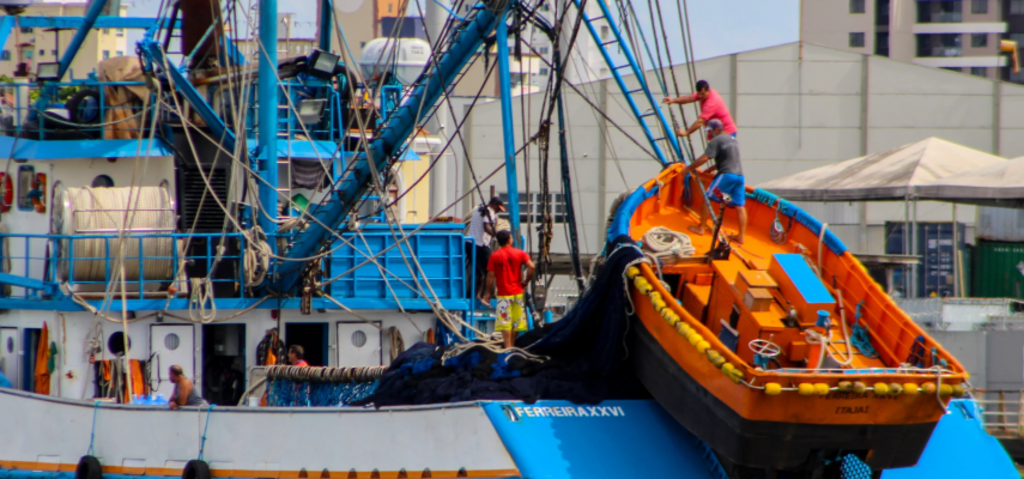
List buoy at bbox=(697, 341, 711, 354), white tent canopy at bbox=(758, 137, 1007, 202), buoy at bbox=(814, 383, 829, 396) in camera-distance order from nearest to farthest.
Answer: buoy at bbox=(814, 383, 829, 396) → buoy at bbox=(697, 341, 711, 354) → white tent canopy at bbox=(758, 137, 1007, 202)

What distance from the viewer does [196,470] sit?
32.3 feet

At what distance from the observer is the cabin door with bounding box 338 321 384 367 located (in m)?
12.3

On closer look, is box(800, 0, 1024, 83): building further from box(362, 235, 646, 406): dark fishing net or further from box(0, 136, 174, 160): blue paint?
box(362, 235, 646, 406): dark fishing net

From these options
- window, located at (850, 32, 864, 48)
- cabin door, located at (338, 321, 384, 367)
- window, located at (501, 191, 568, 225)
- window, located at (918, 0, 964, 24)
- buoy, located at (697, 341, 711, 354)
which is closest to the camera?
buoy, located at (697, 341, 711, 354)

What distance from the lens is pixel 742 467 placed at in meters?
8.25

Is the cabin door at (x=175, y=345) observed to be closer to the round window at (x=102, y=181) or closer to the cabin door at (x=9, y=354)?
the cabin door at (x=9, y=354)

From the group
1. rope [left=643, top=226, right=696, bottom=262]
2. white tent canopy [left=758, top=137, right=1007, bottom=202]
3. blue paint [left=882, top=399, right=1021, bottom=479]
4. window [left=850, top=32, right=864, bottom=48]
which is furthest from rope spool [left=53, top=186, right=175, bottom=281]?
window [left=850, top=32, right=864, bottom=48]

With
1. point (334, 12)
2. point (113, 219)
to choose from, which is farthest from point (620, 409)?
point (113, 219)

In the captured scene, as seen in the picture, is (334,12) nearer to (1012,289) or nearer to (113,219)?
(113,219)

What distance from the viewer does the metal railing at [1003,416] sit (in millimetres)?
14398

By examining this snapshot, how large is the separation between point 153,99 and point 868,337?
8652 mm

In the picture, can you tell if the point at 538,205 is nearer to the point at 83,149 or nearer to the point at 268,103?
the point at 268,103

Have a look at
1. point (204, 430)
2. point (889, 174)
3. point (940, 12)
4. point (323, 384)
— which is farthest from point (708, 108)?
point (940, 12)

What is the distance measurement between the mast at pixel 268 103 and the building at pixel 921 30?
4222 cm
